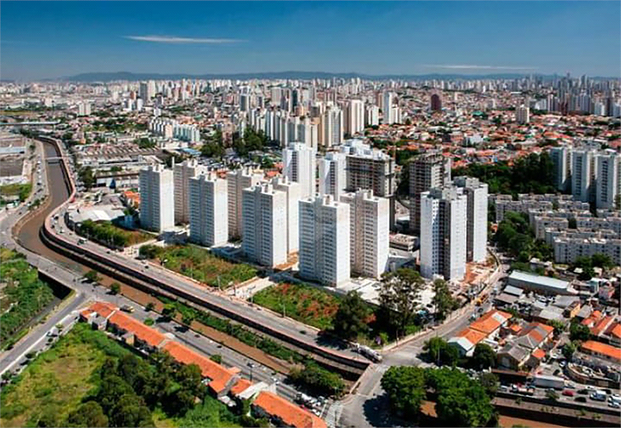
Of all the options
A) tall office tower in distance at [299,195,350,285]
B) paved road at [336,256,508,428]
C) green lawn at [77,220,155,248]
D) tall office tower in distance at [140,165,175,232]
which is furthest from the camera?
tall office tower in distance at [140,165,175,232]

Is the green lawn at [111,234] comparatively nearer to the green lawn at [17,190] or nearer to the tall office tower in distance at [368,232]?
the green lawn at [17,190]

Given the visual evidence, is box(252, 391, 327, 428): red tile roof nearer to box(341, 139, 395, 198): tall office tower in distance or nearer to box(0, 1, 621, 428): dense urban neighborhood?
box(0, 1, 621, 428): dense urban neighborhood

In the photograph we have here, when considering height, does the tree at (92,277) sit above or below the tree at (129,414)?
above

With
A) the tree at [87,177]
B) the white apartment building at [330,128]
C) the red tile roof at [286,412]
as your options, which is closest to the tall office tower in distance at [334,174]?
the red tile roof at [286,412]

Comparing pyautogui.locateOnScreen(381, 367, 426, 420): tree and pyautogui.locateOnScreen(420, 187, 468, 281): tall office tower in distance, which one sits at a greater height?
pyautogui.locateOnScreen(420, 187, 468, 281): tall office tower in distance

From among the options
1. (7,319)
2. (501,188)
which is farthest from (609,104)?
(7,319)

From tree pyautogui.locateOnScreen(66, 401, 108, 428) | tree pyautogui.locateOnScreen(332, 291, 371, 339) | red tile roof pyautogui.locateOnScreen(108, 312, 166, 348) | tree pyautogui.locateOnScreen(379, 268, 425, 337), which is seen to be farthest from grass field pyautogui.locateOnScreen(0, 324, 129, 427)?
tree pyautogui.locateOnScreen(379, 268, 425, 337)
